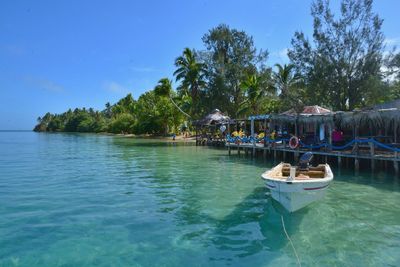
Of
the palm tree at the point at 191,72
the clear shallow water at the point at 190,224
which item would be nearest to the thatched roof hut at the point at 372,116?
the clear shallow water at the point at 190,224

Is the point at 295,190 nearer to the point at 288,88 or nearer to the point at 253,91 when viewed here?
the point at 288,88

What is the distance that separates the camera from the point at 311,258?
7.24 metres

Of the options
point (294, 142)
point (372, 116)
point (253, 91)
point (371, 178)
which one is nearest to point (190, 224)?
point (371, 178)

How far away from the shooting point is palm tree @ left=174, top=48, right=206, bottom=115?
46906mm

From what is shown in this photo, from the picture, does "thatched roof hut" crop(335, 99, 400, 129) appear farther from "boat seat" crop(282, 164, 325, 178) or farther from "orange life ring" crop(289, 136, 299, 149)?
"boat seat" crop(282, 164, 325, 178)

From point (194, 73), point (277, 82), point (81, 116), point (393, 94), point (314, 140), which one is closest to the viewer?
point (314, 140)

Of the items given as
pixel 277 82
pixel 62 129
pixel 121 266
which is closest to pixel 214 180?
pixel 121 266

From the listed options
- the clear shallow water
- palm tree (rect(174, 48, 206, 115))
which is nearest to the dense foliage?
palm tree (rect(174, 48, 206, 115))

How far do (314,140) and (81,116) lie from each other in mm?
116249

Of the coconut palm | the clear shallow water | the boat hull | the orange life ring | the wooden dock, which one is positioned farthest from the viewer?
the coconut palm

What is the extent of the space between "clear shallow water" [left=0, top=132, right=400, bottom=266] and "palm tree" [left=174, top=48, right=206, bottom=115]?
3192cm

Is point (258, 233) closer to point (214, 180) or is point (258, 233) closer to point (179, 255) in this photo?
point (179, 255)

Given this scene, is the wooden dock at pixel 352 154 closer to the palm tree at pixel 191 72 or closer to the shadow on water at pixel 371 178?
the shadow on water at pixel 371 178

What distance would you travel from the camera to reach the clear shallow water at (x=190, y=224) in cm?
733
